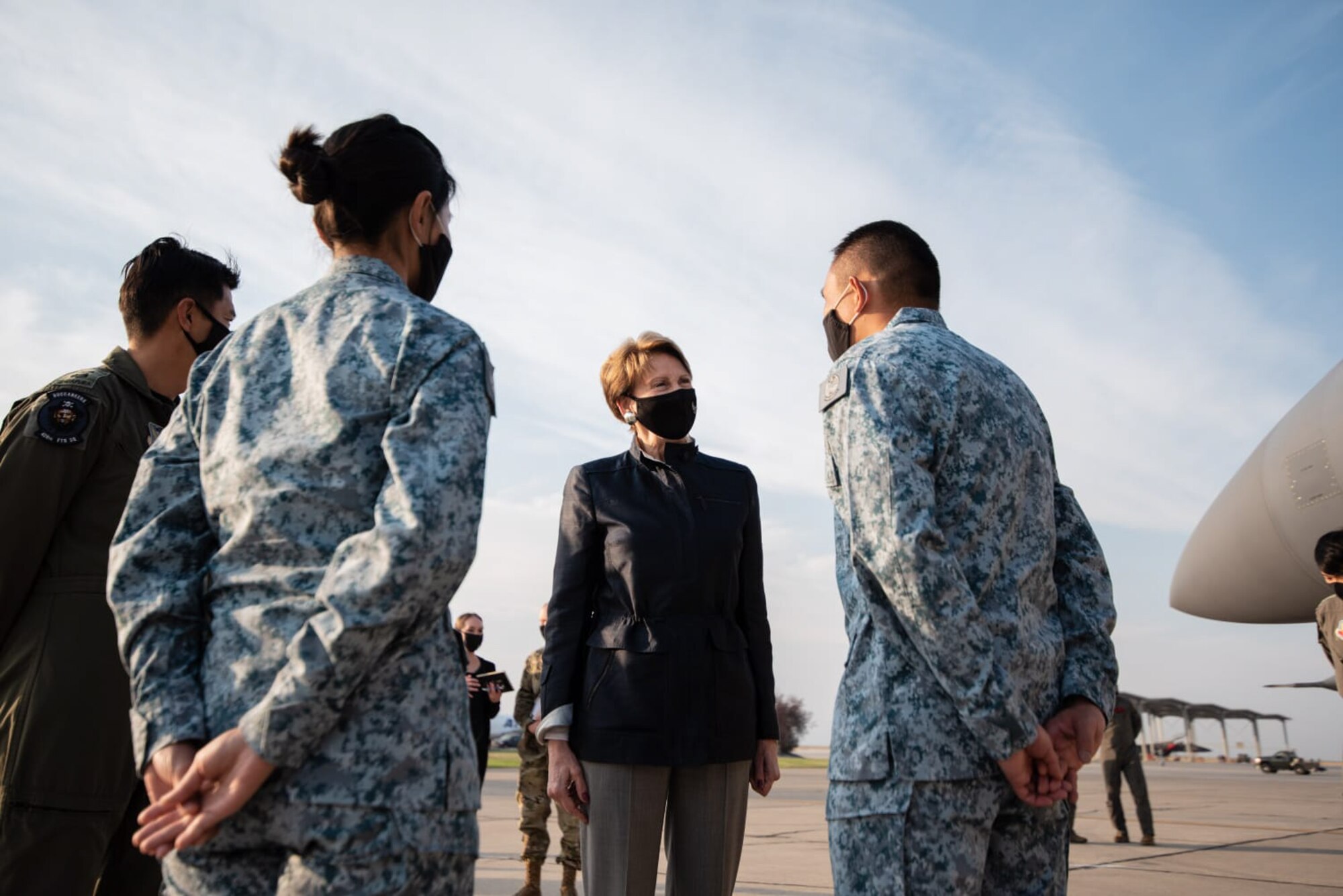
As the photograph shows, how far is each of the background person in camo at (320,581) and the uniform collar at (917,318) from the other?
1095 mm

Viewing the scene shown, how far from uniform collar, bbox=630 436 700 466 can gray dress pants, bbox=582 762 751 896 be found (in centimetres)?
93

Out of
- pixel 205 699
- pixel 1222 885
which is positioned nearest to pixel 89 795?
pixel 205 699

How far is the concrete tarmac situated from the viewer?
5934 mm

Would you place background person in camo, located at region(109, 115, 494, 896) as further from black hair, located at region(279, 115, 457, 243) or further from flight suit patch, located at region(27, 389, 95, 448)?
flight suit patch, located at region(27, 389, 95, 448)

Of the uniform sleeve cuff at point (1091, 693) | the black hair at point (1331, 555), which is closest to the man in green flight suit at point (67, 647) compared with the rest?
the uniform sleeve cuff at point (1091, 693)

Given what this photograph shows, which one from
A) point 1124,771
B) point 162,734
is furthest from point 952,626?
point 1124,771

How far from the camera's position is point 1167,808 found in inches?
508

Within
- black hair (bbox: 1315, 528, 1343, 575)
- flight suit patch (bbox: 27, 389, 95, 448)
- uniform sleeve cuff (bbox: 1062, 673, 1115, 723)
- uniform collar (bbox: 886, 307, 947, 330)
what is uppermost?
black hair (bbox: 1315, 528, 1343, 575)

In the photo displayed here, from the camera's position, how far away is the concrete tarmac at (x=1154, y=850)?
593 centimetres

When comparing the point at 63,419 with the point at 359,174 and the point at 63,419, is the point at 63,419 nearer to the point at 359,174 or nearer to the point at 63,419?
the point at 63,419

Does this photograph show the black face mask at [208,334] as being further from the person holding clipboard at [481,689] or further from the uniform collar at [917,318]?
the person holding clipboard at [481,689]

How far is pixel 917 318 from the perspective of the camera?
7.97 feet

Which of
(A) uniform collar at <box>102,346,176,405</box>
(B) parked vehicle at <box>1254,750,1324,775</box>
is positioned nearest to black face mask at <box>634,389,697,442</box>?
(A) uniform collar at <box>102,346,176,405</box>

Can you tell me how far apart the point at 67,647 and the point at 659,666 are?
1.46m
